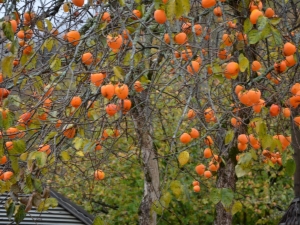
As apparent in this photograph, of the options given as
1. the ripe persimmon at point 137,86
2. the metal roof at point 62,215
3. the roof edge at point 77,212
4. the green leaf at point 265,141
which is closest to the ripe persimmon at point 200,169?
the ripe persimmon at point 137,86

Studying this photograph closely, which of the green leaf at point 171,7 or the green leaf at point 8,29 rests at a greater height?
the green leaf at point 8,29

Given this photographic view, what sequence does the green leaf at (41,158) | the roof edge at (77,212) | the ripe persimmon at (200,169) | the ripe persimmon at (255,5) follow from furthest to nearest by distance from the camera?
the roof edge at (77,212), the ripe persimmon at (200,169), the ripe persimmon at (255,5), the green leaf at (41,158)

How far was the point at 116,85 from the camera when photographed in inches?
116

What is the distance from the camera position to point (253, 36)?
3.18m

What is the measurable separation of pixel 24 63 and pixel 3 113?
665 mm

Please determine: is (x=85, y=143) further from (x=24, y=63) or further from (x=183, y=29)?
(x=183, y=29)

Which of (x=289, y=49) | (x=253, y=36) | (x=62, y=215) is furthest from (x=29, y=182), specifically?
(x=62, y=215)

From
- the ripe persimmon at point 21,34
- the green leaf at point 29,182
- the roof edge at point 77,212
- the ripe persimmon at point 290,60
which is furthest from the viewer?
the roof edge at point 77,212

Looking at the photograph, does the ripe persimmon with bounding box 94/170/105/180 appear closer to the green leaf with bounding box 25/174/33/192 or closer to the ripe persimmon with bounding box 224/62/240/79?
the green leaf with bounding box 25/174/33/192

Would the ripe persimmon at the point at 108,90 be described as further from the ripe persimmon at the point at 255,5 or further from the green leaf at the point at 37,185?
the ripe persimmon at the point at 255,5

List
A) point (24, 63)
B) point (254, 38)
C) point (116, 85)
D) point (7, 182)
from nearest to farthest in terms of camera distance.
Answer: point (116, 85)
point (254, 38)
point (7, 182)
point (24, 63)

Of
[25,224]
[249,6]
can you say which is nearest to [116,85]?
[249,6]

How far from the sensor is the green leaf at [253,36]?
10.2 feet

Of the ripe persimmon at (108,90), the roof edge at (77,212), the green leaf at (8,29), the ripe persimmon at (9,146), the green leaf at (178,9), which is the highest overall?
the green leaf at (8,29)
